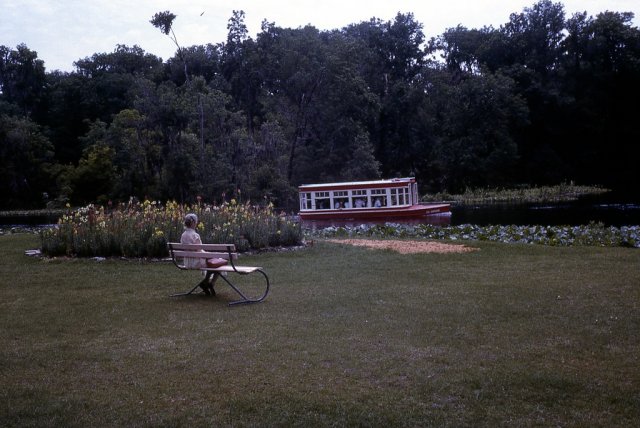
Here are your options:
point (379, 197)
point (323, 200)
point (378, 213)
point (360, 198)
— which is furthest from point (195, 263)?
point (323, 200)

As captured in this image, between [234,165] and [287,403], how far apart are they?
4003 centimetres

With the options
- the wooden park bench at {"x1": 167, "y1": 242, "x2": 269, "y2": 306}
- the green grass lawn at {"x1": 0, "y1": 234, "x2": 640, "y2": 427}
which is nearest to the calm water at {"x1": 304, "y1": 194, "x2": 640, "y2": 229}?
the green grass lawn at {"x1": 0, "y1": 234, "x2": 640, "y2": 427}

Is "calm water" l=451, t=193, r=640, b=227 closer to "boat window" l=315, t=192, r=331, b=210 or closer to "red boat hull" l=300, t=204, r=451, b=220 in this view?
"red boat hull" l=300, t=204, r=451, b=220

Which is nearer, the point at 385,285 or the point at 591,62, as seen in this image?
the point at 385,285

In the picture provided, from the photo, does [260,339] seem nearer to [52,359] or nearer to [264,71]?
[52,359]

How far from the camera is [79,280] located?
1272cm

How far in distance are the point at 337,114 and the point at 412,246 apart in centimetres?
3793

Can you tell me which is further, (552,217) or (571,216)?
(571,216)

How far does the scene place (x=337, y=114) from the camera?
53781mm

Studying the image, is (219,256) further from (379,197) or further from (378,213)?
(379,197)

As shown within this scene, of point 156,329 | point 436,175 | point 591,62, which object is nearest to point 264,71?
point 436,175

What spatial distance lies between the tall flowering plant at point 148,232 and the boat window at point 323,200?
1683cm

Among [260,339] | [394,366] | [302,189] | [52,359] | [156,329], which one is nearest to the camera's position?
[394,366]

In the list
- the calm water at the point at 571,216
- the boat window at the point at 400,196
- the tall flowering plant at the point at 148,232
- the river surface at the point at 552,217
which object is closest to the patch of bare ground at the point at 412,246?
the tall flowering plant at the point at 148,232
